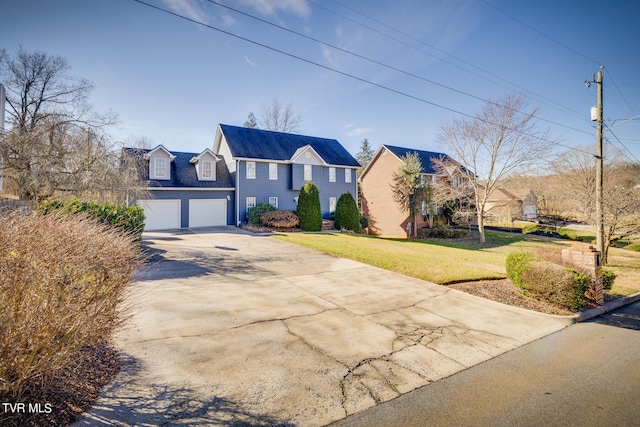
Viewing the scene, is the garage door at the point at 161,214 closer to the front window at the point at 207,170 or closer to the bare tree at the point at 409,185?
the front window at the point at 207,170

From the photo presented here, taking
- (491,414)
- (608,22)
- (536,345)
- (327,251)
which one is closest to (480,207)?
(608,22)

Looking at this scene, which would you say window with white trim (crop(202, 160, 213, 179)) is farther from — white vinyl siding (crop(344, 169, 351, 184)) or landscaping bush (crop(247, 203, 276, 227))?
white vinyl siding (crop(344, 169, 351, 184))

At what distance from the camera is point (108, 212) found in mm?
11281

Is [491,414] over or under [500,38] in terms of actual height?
under

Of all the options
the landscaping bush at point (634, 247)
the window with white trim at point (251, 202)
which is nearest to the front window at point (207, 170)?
the window with white trim at point (251, 202)

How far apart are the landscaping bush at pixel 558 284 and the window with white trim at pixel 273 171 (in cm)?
2103

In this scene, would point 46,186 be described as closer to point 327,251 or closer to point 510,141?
point 327,251

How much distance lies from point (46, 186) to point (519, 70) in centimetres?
2166

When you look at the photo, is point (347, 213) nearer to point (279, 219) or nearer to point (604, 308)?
point (279, 219)

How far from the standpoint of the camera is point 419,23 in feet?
36.1

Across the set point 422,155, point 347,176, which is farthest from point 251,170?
point 422,155

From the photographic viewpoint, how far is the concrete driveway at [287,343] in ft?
10.3

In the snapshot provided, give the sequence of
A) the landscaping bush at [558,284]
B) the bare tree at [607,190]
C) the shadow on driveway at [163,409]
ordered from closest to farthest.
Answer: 1. the shadow on driveway at [163,409]
2. the landscaping bush at [558,284]
3. the bare tree at [607,190]

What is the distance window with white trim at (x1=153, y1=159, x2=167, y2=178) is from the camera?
22.1 m
